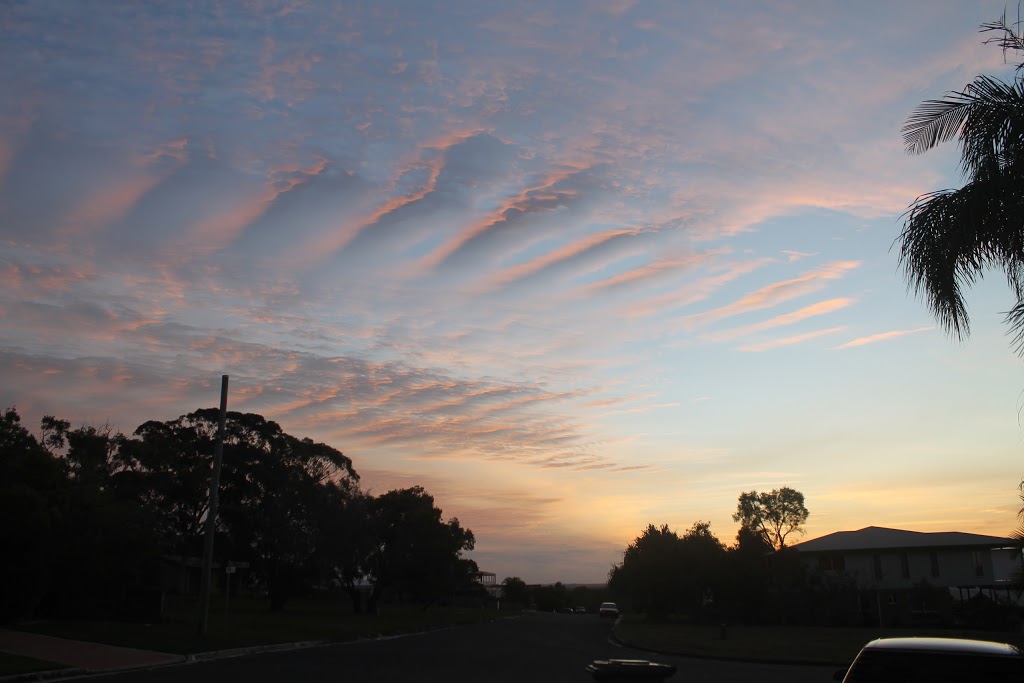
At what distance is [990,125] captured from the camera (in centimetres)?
917

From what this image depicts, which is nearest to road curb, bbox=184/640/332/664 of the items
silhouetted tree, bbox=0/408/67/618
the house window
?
silhouetted tree, bbox=0/408/67/618

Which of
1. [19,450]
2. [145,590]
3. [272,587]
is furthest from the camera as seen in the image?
[272,587]

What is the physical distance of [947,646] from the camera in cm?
777

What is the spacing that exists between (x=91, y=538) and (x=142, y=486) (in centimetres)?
2578

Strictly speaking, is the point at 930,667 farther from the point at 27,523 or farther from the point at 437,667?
the point at 27,523

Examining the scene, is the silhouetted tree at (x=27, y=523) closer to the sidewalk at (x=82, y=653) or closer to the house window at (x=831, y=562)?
the sidewalk at (x=82, y=653)

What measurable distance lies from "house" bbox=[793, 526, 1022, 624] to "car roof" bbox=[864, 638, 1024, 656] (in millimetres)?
46785

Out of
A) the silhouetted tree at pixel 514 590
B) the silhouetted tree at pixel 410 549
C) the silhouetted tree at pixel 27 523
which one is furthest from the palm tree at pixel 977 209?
the silhouetted tree at pixel 514 590

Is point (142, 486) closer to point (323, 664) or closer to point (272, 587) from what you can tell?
point (272, 587)

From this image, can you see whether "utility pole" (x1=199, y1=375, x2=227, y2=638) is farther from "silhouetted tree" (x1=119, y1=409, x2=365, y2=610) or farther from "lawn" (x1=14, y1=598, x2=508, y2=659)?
"silhouetted tree" (x1=119, y1=409, x2=365, y2=610)

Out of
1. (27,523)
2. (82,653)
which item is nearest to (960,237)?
(82,653)

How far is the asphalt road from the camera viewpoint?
60.7ft

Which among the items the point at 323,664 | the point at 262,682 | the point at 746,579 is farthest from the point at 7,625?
the point at 746,579

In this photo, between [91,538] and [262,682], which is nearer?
[262,682]
